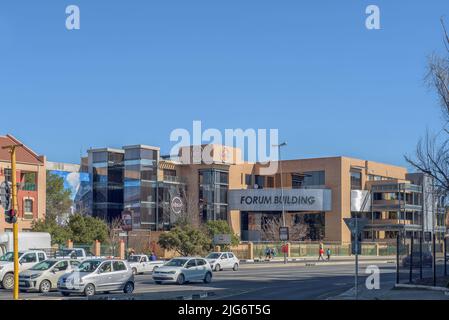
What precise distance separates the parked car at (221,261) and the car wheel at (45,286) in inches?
918

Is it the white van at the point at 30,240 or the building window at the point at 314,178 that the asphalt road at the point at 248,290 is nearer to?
the white van at the point at 30,240

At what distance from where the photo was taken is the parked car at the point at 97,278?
27672 millimetres

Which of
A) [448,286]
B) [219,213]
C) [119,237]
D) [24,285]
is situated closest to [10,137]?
[119,237]

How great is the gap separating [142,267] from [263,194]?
52.7 meters

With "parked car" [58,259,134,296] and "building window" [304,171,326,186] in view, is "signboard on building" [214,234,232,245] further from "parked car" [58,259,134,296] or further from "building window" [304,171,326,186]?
"building window" [304,171,326,186]

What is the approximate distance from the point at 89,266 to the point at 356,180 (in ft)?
267

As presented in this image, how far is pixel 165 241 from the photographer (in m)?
63.1

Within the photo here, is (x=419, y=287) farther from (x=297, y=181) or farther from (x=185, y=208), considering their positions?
(x=297, y=181)

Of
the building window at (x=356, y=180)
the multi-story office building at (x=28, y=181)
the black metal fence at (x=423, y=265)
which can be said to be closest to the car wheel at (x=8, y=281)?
the black metal fence at (x=423, y=265)

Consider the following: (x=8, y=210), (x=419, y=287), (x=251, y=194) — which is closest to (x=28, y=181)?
(x=251, y=194)

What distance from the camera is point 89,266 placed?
93.8 ft

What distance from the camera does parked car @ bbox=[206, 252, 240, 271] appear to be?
52.6m
